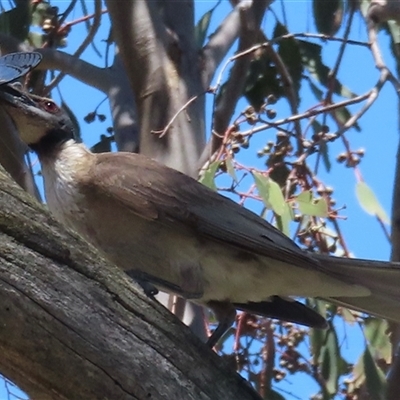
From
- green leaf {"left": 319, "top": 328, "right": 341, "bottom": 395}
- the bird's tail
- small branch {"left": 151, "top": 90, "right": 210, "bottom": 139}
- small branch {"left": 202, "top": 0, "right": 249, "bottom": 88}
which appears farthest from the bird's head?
green leaf {"left": 319, "top": 328, "right": 341, "bottom": 395}

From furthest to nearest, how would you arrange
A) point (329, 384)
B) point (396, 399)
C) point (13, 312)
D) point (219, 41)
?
1. point (219, 41)
2. point (329, 384)
3. point (396, 399)
4. point (13, 312)

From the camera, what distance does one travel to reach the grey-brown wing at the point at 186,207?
2.88m

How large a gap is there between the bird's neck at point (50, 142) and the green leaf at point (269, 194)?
700mm

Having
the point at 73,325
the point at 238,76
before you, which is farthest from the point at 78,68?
the point at 73,325

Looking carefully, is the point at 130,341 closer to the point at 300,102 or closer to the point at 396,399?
the point at 396,399

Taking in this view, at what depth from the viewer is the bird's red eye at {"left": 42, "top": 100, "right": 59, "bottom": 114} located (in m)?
3.27

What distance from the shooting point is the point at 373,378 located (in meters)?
3.21

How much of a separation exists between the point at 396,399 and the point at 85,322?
4.47 feet

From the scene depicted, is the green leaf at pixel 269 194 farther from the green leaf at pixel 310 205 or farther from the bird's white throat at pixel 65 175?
the bird's white throat at pixel 65 175

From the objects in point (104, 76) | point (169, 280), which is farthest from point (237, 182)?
point (104, 76)

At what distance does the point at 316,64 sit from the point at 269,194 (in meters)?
1.37

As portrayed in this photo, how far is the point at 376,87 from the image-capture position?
10.7 feet

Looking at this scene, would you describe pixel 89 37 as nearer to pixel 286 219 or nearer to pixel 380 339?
pixel 286 219

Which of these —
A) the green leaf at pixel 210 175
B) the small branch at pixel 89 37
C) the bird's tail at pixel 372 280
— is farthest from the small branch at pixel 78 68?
the bird's tail at pixel 372 280
